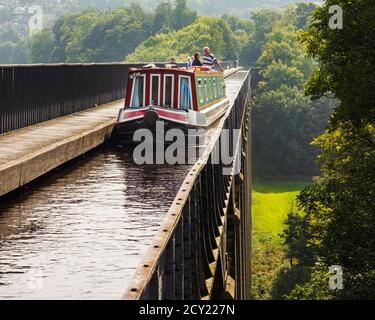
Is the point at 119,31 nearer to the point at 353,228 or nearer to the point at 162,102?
the point at 162,102

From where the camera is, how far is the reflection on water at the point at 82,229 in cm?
834

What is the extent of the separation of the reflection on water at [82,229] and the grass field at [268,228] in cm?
3630

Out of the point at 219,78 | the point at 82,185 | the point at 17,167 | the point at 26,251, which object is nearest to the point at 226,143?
the point at 82,185

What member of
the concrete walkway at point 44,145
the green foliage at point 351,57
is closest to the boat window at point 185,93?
the concrete walkway at point 44,145

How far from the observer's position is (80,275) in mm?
8625

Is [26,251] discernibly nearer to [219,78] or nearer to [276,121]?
[219,78]

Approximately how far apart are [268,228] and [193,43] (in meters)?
67.2

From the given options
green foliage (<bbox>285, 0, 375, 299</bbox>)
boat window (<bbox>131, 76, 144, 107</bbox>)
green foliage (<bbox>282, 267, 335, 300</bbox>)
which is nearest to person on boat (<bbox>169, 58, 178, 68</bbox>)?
boat window (<bbox>131, 76, 144, 107</bbox>)

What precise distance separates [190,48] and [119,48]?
47.9 meters

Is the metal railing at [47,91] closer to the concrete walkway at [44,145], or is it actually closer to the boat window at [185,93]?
the concrete walkway at [44,145]

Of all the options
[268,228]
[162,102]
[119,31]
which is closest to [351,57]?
[162,102]

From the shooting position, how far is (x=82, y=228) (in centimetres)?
1088

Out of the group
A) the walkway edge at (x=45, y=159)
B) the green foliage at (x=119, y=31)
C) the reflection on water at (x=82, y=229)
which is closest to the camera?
the reflection on water at (x=82, y=229)

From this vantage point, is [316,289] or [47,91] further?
[316,289]
